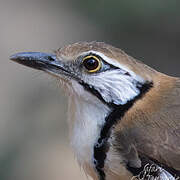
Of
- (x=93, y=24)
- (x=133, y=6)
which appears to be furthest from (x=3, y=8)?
(x=133, y=6)

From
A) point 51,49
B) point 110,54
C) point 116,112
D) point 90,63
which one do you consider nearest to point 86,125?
point 116,112

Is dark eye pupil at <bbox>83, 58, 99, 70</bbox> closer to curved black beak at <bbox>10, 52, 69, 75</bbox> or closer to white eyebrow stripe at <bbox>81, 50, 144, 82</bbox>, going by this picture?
white eyebrow stripe at <bbox>81, 50, 144, 82</bbox>

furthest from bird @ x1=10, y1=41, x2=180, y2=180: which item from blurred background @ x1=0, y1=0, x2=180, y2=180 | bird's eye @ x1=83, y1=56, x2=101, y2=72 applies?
blurred background @ x1=0, y1=0, x2=180, y2=180

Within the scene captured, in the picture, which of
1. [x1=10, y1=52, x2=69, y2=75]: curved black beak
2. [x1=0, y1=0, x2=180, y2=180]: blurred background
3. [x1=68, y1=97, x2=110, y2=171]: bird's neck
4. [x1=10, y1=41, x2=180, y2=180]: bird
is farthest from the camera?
[x1=0, y1=0, x2=180, y2=180]: blurred background

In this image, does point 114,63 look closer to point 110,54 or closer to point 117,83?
point 110,54

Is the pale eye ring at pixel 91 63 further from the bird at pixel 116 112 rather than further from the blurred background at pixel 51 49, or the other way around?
the blurred background at pixel 51 49

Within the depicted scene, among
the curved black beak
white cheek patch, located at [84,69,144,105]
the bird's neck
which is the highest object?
the curved black beak

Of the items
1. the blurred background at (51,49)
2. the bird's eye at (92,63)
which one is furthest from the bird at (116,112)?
the blurred background at (51,49)
